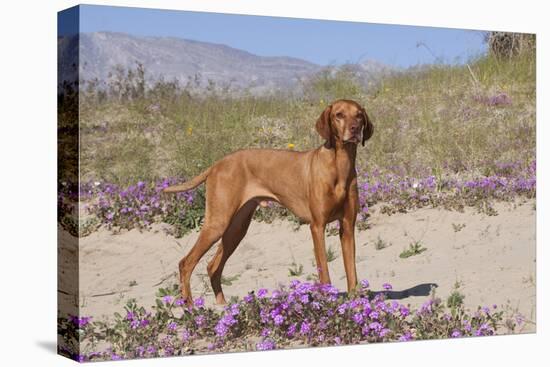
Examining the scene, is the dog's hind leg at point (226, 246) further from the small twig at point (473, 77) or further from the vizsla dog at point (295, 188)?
the small twig at point (473, 77)

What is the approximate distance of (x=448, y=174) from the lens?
9.48 metres

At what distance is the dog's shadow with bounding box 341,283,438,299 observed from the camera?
849 cm

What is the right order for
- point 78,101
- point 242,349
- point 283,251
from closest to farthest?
1. point 78,101
2. point 242,349
3. point 283,251

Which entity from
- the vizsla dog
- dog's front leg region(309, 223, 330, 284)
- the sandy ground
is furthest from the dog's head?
the sandy ground

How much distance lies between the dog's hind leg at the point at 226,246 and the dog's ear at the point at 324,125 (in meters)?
0.82

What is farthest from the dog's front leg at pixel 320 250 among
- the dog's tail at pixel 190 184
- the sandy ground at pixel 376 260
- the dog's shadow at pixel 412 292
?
the dog's tail at pixel 190 184

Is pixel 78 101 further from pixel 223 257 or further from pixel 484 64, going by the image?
pixel 484 64

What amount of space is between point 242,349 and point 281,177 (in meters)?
1.44

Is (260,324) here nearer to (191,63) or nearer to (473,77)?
(191,63)

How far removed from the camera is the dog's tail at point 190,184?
7.94m

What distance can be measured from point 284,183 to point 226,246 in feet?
2.37

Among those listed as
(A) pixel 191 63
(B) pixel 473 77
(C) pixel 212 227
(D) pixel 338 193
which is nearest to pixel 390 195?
(B) pixel 473 77

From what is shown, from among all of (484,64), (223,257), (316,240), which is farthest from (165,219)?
(484,64)

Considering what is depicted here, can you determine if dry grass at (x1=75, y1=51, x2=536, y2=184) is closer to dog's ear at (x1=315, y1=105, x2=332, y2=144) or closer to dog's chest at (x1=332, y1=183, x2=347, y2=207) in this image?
dog's ear at (x1=315, y1=105, x2=332, y2=144)
